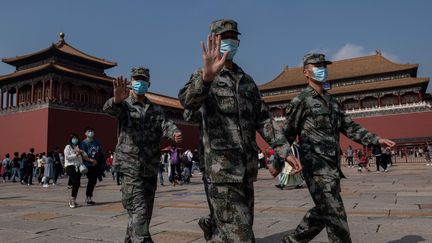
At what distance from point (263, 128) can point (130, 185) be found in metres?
1.47

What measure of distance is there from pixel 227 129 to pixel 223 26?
738mm

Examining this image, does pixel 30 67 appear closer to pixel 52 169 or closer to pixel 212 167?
pixel 52 169

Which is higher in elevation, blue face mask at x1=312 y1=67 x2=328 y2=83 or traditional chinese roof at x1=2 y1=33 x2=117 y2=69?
traditional chinese roof at x1=2 y1=33 x2=117 y2=69

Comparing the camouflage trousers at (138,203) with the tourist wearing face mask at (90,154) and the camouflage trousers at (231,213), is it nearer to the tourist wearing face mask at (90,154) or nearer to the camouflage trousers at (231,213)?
the camouflage trousers at (231,213)

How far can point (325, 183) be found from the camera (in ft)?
10.3

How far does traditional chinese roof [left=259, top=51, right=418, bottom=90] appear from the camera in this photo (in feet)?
121

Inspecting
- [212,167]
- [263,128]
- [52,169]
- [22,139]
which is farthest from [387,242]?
[22,139]

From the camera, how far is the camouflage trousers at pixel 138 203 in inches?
133

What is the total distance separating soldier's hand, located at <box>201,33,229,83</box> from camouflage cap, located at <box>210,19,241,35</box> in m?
0.31

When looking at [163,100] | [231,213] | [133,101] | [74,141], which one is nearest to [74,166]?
[74,141]

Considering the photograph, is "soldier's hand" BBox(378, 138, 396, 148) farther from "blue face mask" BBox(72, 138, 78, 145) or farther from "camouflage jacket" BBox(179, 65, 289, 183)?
"blue face mask" BBox(72, 138, 78, 145)

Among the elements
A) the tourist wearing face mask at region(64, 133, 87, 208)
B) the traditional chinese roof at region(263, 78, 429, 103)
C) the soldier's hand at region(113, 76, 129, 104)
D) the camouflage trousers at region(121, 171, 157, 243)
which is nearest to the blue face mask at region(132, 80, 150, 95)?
the soldier's hand at region(113, 76, 129, 104)

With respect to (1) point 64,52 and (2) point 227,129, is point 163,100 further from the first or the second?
(2) point 227,129

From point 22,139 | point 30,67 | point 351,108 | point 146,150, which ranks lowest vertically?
point 146,150
